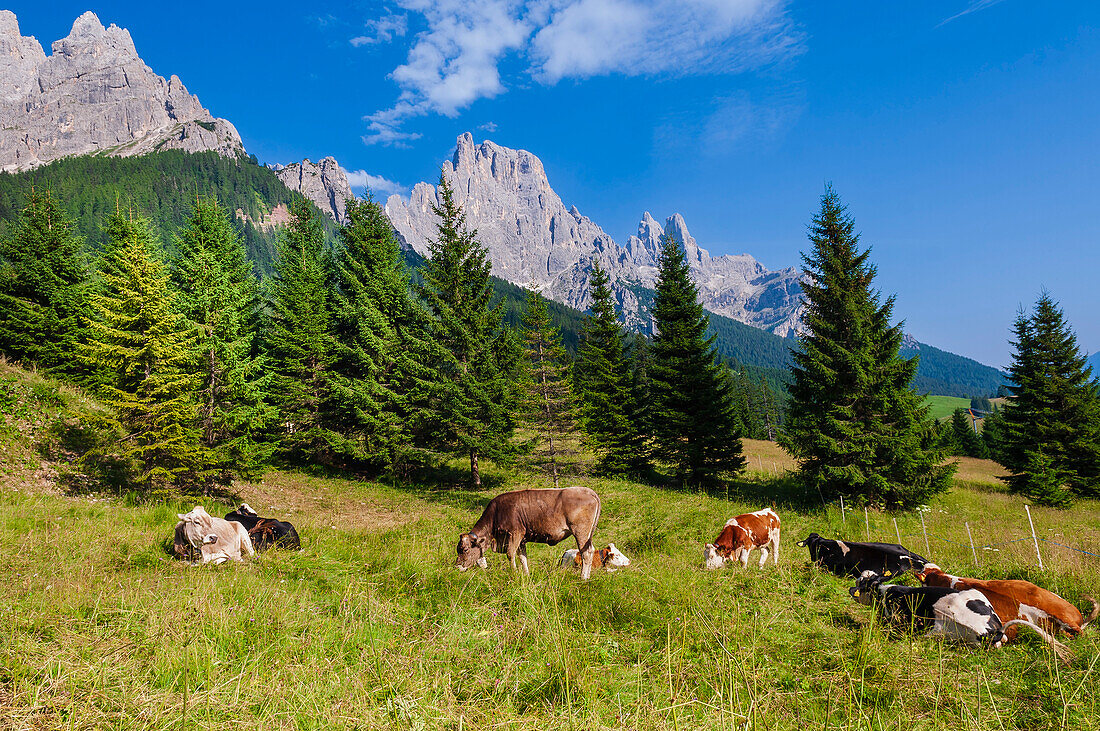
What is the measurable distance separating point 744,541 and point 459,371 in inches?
538

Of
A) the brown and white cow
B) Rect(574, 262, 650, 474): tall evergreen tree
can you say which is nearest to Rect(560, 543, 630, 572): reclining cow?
the brown and white cow

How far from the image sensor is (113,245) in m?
19.6

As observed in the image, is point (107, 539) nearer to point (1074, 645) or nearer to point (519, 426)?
point (1074, 645)

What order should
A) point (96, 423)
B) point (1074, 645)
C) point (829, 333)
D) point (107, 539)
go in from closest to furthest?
1. point (1074, 645)
2. point (107, 539)
3. point (96, 423)
4. point (829, 333)

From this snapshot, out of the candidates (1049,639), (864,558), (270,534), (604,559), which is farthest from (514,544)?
(1049,639)

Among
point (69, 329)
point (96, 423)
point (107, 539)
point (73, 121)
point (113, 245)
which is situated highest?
point (73, 121)

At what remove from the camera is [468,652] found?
12.5 ft

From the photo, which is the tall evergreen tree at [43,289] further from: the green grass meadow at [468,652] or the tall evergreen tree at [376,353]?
the green grass meadow at [468,652]

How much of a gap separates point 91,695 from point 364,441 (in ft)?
61.3

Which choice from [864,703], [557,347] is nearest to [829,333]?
[557,347]

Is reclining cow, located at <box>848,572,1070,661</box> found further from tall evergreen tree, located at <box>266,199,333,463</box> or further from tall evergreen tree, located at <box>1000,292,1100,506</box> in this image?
tall evergreen tree, located at <box>1000,292,1100,506</box>

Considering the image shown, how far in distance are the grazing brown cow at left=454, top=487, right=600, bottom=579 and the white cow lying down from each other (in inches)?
152

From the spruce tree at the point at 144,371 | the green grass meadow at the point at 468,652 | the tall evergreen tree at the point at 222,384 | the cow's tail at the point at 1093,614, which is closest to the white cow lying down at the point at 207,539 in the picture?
the green grass meadow at the point at 468,652

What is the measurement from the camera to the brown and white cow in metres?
9.07
